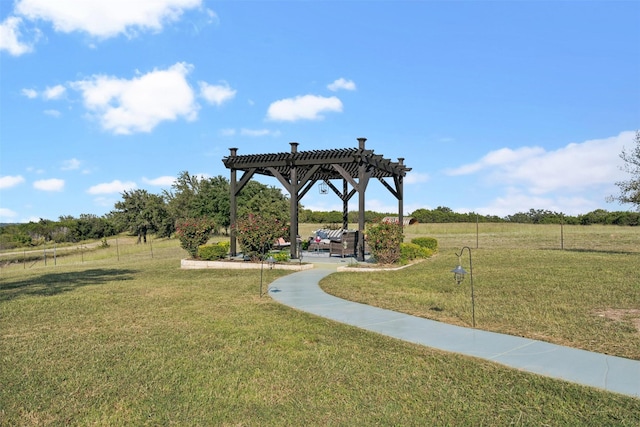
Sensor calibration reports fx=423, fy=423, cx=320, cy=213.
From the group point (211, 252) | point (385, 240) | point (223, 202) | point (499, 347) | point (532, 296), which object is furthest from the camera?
point (223, 202)

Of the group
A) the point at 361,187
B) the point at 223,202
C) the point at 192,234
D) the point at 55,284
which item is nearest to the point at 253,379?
the point at 55,284

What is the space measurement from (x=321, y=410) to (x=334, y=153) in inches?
453

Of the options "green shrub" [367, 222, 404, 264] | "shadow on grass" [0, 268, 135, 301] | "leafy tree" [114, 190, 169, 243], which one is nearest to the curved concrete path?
"green shrub" [367, 222, 404, 264]

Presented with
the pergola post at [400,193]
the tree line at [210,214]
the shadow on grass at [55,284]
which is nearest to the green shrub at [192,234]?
the shadow on grass at [55,284]

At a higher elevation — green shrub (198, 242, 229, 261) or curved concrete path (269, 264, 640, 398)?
green shrub (198, 242, 229, 261)

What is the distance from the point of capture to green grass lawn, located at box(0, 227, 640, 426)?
133 inches

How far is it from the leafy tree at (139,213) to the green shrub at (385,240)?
34268mm

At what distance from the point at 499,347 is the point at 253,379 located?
115 inches

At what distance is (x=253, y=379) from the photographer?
4062 mm

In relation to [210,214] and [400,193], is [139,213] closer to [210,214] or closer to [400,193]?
[210,214]

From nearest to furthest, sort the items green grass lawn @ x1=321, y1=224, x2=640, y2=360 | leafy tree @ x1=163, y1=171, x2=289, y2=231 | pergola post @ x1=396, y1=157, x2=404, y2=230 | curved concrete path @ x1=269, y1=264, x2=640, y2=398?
curved concrete path @ x1=269, y1=264, x2=640, y2=398 < green grass lawn @ x1=321, y1=224, x2=640, y2=360 < pergola post @ x1=396, y1=157, x2=404, y2=230 < leafy tree @ x1=163, y1=171, x2=289, y2=231

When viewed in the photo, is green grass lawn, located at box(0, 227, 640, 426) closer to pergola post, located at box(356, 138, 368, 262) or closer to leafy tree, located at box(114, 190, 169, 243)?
pergola post, located at box(356, 138, 368, 262)

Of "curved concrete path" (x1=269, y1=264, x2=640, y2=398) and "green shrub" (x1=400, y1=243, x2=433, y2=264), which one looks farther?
"green shrub" (x1=400, y1=243, x2=433, y2=264)

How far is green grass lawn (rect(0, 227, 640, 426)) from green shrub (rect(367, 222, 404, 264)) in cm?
633
